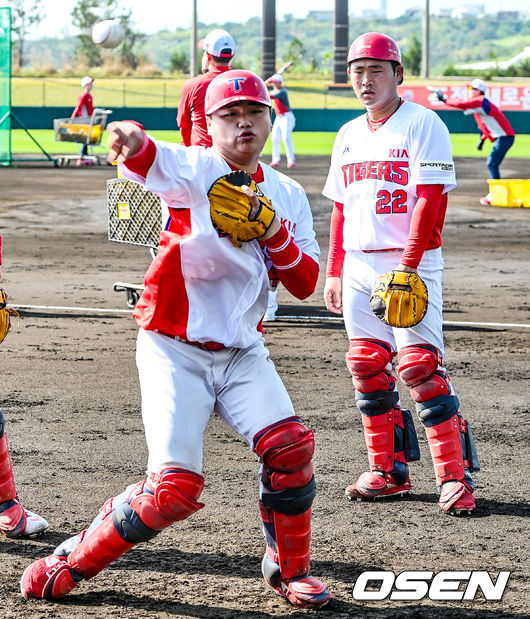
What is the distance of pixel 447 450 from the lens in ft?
18.4

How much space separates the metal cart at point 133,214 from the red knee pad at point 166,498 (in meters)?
5.95

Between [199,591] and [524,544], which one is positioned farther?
[524,544]

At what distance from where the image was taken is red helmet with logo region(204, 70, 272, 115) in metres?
4.18

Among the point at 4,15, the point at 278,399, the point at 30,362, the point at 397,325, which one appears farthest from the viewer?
the point at 4,15

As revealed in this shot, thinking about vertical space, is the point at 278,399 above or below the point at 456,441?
above

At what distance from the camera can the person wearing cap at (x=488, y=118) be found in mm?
20312

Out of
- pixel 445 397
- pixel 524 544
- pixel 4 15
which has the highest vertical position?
pixel 4 15

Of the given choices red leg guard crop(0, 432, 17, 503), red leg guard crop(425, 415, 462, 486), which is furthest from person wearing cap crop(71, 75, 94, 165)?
red leg guard crop(0, 432, 17, 503)

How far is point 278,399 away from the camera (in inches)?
169

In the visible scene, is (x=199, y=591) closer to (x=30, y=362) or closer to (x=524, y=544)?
(x=524, y=544)

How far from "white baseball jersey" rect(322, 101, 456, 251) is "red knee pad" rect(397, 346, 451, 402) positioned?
0.56 meters

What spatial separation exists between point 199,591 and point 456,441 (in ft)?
5.76

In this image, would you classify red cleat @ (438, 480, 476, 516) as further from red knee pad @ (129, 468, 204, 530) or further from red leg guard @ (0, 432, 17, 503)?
red leg guard @ (0, 432, 17, 503)

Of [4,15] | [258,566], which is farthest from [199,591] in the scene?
[4,15]
